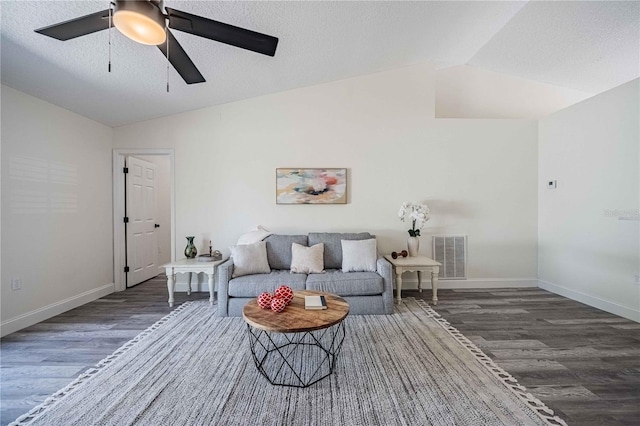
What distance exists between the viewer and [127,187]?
4234 mm

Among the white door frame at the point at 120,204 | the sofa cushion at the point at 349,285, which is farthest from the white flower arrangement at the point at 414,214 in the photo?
the white door frame at the point at 120,204

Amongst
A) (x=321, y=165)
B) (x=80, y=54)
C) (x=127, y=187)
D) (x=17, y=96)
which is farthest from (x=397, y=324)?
(x=17, y=96)

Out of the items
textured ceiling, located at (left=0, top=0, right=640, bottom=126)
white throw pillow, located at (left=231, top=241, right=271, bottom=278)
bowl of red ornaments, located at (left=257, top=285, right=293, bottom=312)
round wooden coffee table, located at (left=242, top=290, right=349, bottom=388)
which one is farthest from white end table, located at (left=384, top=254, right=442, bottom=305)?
textured ceiling, located at (left=0, top=0, right=640, bottom=126)

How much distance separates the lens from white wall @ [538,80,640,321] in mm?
3041

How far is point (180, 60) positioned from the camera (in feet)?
6.64

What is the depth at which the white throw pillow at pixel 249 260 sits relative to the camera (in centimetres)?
331

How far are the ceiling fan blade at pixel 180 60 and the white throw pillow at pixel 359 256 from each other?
7.98 ft

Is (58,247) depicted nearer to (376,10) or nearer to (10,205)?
(10,205)

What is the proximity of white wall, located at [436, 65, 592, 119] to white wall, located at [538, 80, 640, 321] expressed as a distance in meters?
0.72

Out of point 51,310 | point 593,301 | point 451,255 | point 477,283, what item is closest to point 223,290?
point 51,310

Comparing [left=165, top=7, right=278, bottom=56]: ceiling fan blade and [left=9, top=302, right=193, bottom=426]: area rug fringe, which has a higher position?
[left=165, top=7, right=278, bottom=56]: ceiling fan blade

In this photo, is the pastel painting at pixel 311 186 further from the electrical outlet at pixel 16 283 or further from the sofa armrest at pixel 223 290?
the electrical outlet at pixel 16 283

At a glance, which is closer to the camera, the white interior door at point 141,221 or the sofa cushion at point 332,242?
the sofa cushion at point 332,242

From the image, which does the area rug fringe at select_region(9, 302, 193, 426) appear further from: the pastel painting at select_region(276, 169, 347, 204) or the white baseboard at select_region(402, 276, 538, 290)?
the white baseboard at select_region(402, 276, 538, 290)
